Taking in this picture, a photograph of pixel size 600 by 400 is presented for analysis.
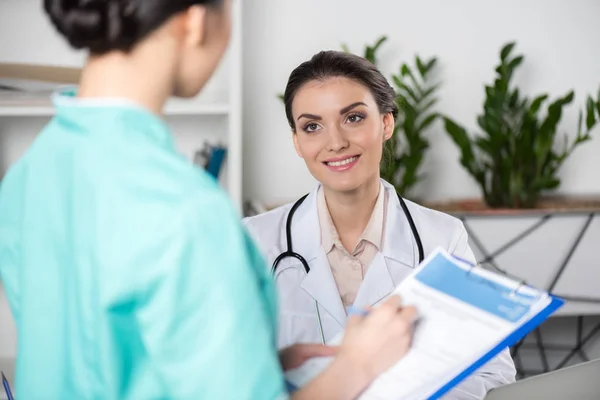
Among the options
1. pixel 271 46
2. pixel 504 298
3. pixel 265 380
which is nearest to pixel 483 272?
pixel 504 298

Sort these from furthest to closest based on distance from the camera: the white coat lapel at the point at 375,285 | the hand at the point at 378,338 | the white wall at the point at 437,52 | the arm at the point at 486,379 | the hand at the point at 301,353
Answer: the white wall at the point at 437,52 < the white coat lapel at the point at 375,285 < the arm at the point at 486,379 < the hand at the point at 301,353 < the hand at the point at 378,338

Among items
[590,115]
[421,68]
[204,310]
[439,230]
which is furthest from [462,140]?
[204,310]

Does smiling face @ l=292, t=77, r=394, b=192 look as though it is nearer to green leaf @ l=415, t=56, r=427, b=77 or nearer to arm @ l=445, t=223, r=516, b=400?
arm @ l=445, t=223, r=516, b=400

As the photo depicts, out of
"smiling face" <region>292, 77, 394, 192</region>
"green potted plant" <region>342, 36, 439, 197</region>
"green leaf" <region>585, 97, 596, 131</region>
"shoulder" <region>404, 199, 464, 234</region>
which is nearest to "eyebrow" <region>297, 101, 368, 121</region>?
"smiling face" <region>292, 77, 394, 192</region>

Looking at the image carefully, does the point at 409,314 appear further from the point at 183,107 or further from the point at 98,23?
the point at 183,107

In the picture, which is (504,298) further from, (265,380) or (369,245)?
→ (369,245)

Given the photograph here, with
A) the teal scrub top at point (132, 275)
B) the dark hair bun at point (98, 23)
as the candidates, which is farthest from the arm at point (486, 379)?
the dark hair bun at point (98, 23)

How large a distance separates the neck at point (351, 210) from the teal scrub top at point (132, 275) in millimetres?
990

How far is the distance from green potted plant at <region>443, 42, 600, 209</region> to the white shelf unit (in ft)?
2.61

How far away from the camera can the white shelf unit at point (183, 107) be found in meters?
2.35

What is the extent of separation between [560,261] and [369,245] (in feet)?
3.67

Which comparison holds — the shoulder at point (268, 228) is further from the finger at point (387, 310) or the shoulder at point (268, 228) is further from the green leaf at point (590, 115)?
the green leaf at point (590, 115)

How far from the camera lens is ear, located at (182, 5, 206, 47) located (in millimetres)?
A: 681

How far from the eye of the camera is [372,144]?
5.36 feet
